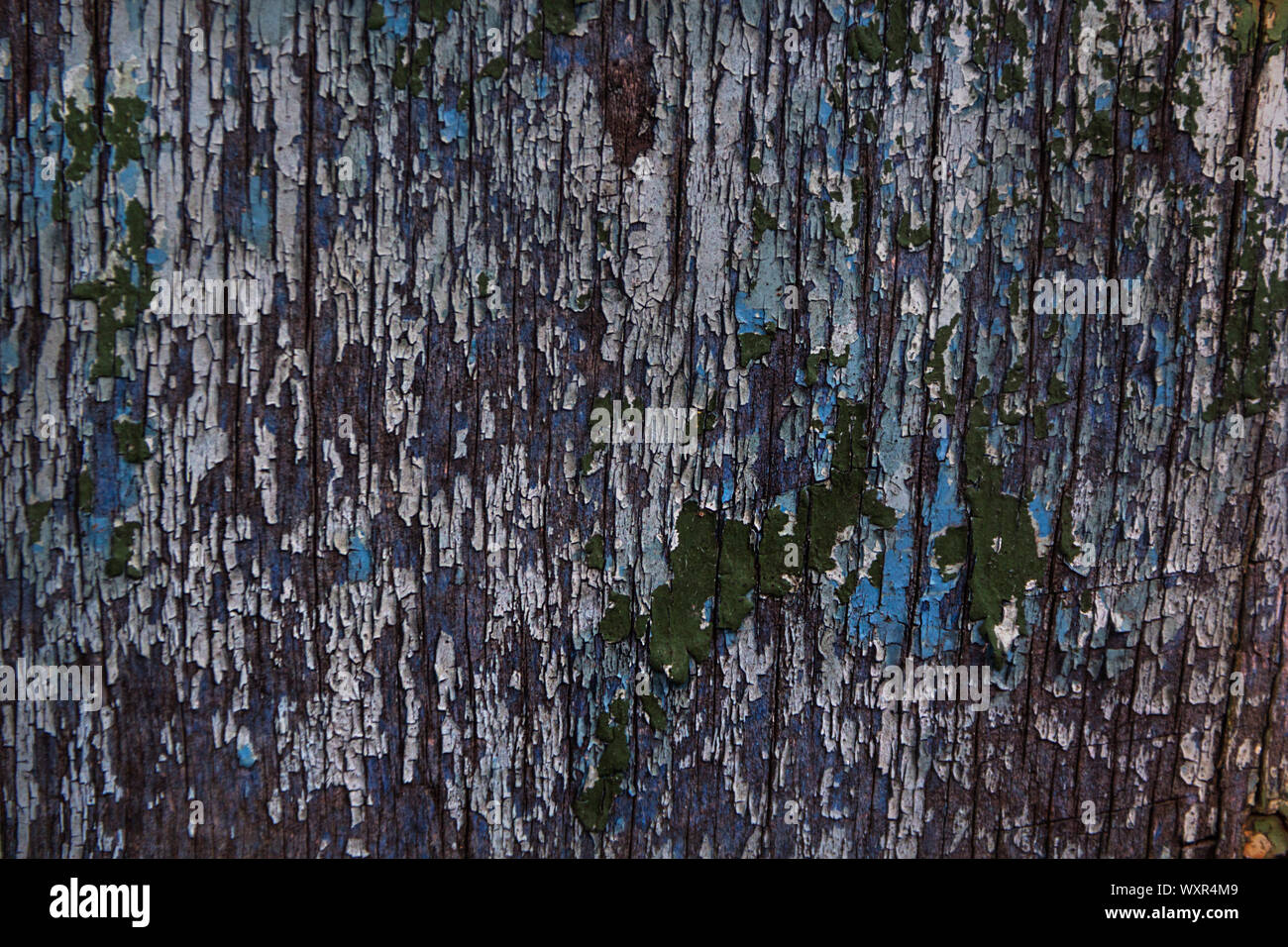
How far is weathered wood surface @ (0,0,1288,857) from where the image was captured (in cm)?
134

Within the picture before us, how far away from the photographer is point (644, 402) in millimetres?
1399

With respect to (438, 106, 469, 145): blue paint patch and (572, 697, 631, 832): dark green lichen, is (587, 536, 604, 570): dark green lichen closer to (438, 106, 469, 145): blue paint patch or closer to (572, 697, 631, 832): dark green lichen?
(572, 697, 631, 832): dark green lichen

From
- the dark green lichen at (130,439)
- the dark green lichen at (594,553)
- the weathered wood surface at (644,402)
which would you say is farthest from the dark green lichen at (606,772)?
the dark green lichen at (130,439)

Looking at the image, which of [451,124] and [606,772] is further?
[606,772]

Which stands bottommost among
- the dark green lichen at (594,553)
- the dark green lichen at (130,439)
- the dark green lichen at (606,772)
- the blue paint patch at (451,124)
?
the dark green lichen at (606,772)

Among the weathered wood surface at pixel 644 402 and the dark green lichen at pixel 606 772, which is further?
the dark green lichen at pixel 606 772

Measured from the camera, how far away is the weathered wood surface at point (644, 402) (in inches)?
52.9

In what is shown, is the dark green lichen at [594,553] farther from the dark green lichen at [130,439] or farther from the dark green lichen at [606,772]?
the dark green lichen at [130,439]

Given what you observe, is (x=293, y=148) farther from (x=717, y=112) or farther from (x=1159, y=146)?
(x=1159, y=146)

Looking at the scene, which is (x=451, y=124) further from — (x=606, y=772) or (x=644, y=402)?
(x=606, y=772)

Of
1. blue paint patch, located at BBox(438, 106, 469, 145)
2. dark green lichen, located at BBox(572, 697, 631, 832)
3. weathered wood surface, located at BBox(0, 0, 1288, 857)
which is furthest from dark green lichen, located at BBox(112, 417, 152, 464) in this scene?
dark green lichen, located at BBox(572, 697, 631, 832)

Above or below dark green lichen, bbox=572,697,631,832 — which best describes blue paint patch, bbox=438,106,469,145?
above

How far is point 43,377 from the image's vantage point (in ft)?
4.45

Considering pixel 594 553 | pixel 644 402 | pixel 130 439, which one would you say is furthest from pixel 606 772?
pixel 130 439
